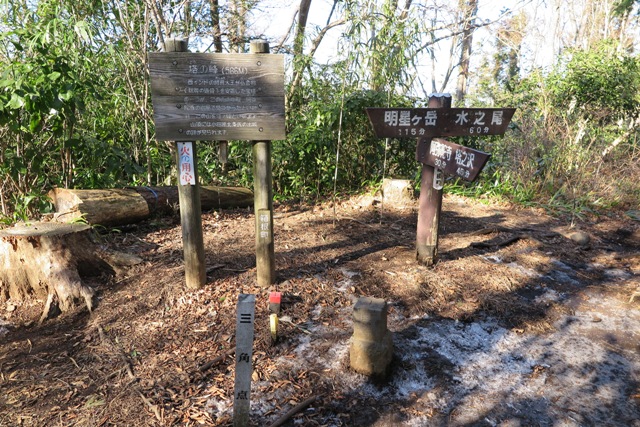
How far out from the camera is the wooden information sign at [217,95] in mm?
2818

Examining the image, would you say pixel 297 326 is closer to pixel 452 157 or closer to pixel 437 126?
pixel 452 157

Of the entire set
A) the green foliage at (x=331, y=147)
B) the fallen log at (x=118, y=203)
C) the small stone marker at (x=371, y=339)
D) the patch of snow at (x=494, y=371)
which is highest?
the green foliage at (x=331, y=147)

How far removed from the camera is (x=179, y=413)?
7.02ft

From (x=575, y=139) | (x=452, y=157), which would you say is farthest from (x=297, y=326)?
(x=575, y=139)

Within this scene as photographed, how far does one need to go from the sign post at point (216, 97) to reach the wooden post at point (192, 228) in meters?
0.02

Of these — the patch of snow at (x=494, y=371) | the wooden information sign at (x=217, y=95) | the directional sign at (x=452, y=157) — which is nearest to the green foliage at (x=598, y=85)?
the directional sign at (x=452, y=157)

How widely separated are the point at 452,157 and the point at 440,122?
35cm

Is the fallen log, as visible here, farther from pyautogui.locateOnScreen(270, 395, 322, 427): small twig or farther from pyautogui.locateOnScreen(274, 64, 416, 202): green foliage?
pyautogui.locateOnScreen(270, 395, 322, 427): small twig

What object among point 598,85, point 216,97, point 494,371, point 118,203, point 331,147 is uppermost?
point 598,85

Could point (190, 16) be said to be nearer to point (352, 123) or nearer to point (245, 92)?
point (352, 123)

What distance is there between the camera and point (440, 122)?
11.5 ft

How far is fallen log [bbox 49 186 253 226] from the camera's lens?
4.04 meters

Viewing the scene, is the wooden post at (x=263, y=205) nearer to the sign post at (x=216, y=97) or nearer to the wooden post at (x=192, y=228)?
the sign post at (x=216, y=97)

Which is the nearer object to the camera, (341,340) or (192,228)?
(341,340)
